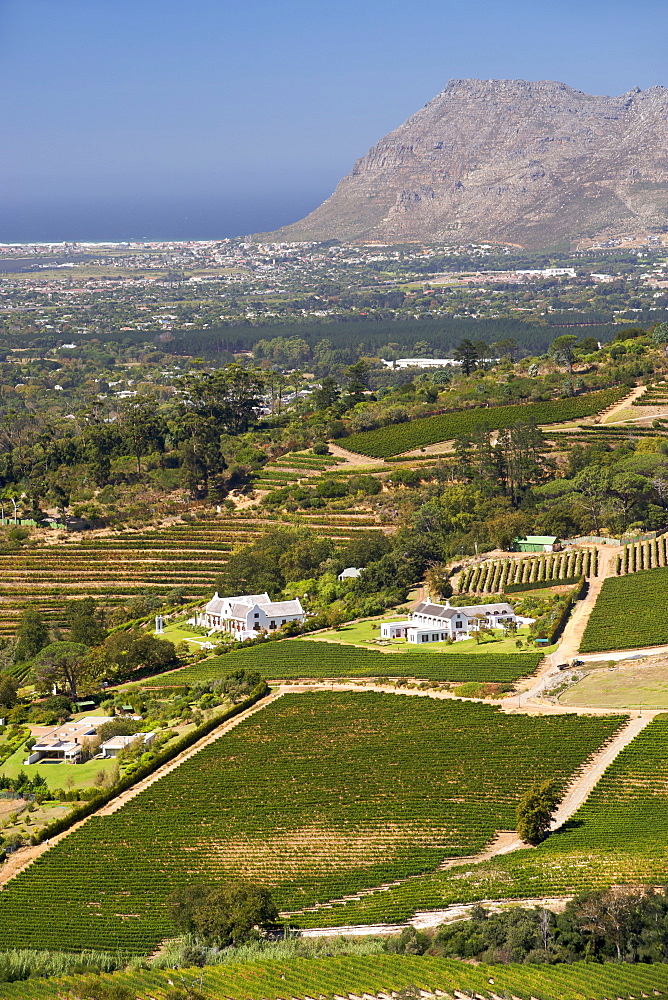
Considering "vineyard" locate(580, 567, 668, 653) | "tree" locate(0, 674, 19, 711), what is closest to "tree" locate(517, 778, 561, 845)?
"vineyard" locate(580, 567, 668, 653)

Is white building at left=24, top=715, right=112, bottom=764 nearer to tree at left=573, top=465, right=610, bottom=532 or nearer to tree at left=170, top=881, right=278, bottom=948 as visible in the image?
tree at left=170, top=881, right=278, bottom=948

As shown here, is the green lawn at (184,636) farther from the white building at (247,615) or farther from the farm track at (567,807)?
the farm track at (567,807)

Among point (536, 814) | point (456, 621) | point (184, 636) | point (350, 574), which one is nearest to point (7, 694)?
point (184, 636)

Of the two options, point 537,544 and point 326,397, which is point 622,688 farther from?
point 326,397

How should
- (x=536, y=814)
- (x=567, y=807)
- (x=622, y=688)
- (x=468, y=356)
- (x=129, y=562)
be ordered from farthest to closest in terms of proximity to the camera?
(x=468, y=356)
(x=129, y=562)
(x=622, y=688)
(x=567, y=807)
(x=536, y=814)

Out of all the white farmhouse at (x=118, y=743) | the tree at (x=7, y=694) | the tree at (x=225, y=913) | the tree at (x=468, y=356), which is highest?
the tree at (x=468, y=356)

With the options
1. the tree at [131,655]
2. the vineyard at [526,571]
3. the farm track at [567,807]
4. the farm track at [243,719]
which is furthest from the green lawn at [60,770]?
the vineyard at [526,571]
